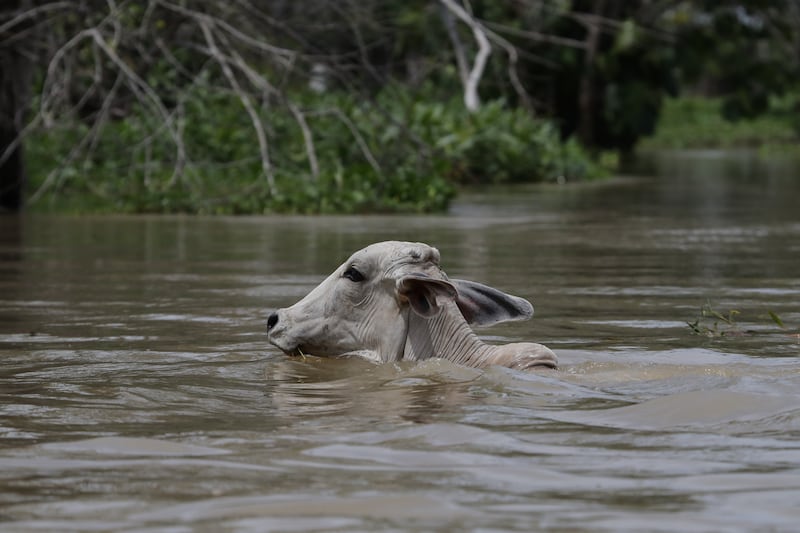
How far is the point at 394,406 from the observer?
6.47 meters

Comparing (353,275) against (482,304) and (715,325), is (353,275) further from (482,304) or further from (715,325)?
(715,325)

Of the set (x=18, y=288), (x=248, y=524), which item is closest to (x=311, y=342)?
(x=248, y=524)

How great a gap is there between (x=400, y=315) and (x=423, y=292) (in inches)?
10.8

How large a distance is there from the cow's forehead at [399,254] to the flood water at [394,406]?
52 cm

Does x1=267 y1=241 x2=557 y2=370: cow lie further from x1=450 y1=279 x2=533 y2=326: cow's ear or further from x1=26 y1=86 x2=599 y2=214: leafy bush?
x1=26 y1=86 x2=599 y2=214: leafy bush

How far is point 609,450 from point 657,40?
34367 mm

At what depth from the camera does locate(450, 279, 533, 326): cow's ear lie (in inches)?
305

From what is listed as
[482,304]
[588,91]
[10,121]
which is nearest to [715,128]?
[588,91]

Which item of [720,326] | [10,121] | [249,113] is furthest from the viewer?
[10,121]

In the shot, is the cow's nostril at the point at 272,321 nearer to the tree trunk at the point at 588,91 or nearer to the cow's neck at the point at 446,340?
the cow's neck at the point at 446,340

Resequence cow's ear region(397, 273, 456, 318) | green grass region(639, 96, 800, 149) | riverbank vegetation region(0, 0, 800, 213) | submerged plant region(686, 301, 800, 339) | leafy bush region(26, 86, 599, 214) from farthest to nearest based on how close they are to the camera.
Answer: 1. green grass region(639, 96, 800, 149)
2. leafy bush region(26, 86, 599, 214)
3. riverbank vegetation region(0, 0, 800, 213)
4. submerged plant region(686, 301, 800, 339)
5. cow's ear region(397, 273, 456, 318)

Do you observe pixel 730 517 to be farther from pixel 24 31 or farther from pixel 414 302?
pixel 24 31

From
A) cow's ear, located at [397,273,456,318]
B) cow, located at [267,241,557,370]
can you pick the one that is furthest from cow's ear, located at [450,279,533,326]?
cow's ear, located at [397,273,456,318]

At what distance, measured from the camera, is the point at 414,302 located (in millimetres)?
7422
